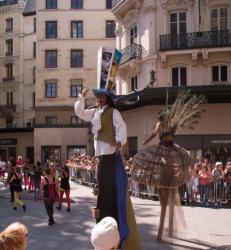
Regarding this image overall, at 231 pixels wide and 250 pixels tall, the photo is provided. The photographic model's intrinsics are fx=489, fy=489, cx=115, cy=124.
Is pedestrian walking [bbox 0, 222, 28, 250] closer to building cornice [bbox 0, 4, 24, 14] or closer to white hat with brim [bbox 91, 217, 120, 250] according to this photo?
white hat with brim [bbox 91, 217, 120, 250]

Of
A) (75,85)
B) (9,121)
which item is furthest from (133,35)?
(9,121)

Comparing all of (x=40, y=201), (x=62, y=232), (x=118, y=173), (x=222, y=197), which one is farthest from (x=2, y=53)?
(x=118, y=173)

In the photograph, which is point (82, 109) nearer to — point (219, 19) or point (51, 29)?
point (219, 19)

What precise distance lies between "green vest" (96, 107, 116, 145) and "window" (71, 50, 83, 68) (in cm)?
4304

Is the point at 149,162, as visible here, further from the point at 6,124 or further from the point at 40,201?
the point at 6,124

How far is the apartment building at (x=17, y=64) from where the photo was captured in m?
57.0

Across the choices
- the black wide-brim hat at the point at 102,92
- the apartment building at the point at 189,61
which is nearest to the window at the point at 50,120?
the apartment building at the point at 189,61

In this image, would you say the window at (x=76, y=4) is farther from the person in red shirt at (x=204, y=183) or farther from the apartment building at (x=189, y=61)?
the person in red shirt at (x=204, y=183)

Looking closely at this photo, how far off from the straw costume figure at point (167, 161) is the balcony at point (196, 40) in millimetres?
18733

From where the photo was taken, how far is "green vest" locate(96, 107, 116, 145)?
7695 mm

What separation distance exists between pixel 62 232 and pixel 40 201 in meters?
8.06

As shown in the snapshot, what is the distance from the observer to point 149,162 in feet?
31.0

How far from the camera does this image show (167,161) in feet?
31.2

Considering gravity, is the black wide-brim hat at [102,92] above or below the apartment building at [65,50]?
below
